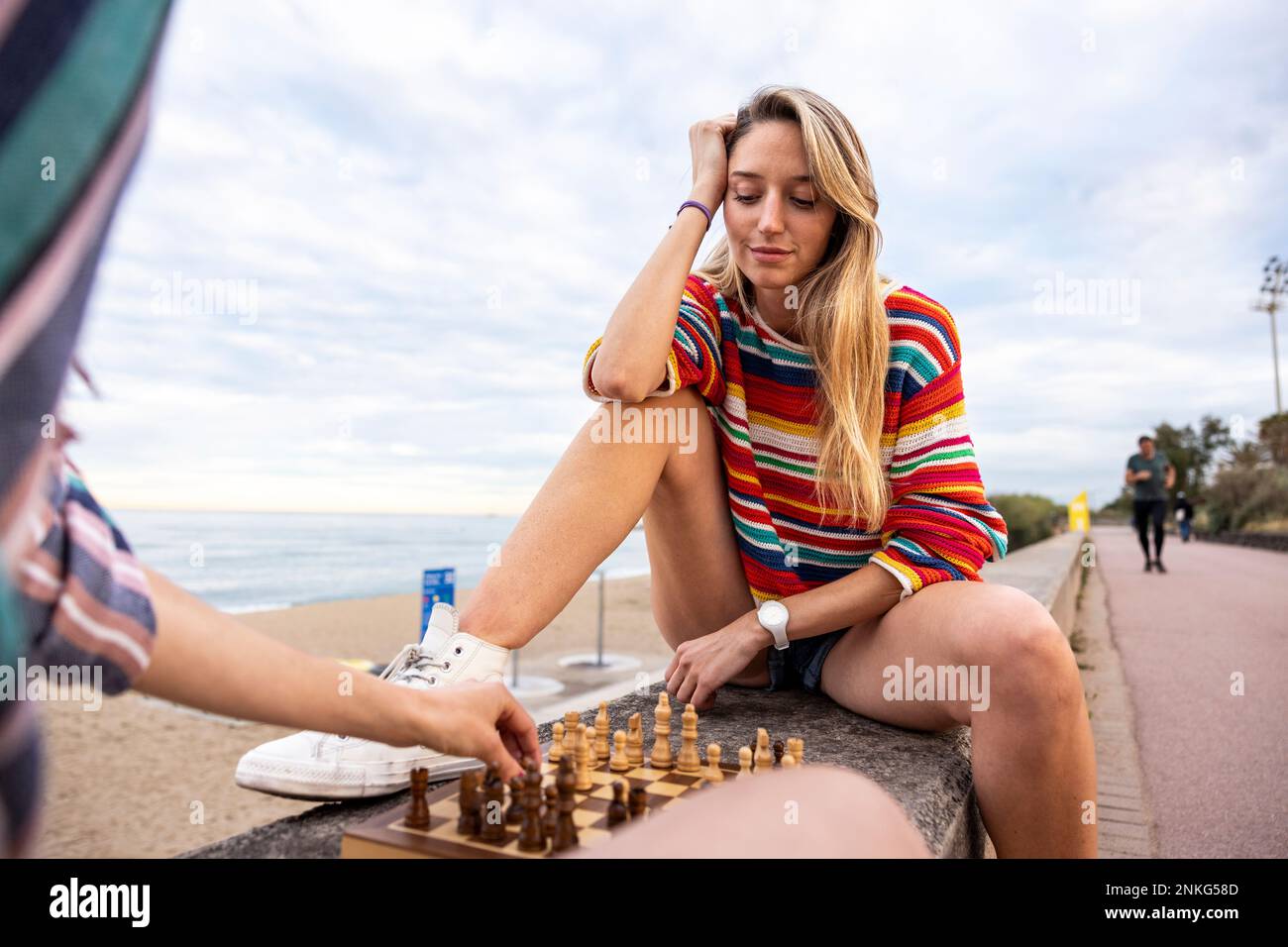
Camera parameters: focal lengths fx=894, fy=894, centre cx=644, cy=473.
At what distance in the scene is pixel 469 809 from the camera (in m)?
1.45

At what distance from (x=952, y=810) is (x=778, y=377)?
1146mm

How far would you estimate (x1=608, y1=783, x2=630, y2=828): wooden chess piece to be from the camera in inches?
60.5

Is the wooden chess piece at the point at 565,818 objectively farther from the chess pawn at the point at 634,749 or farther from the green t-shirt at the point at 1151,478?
the green t-shirt at the point at 1151,478

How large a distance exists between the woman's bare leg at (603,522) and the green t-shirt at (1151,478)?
12.8 m

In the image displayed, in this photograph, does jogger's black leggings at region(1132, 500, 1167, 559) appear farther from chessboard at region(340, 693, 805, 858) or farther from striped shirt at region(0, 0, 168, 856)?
striped shirt at region(0, 0, 168, 856)

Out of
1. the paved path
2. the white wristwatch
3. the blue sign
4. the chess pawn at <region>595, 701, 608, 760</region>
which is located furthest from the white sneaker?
the blue sign

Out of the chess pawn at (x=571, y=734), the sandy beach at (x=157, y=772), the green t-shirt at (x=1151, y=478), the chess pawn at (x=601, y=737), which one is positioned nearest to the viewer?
the chess pawn at (x=571, y=734)

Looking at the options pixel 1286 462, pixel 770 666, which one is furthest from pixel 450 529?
pixel 770 666

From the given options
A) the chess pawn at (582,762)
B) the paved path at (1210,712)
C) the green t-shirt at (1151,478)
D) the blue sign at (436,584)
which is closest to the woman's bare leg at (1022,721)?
the chess pawn at (582,762)

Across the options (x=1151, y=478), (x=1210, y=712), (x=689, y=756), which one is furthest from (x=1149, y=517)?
(x=689, y=756)

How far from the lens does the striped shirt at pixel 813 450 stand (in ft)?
7.27

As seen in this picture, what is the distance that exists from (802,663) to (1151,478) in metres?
12.6
